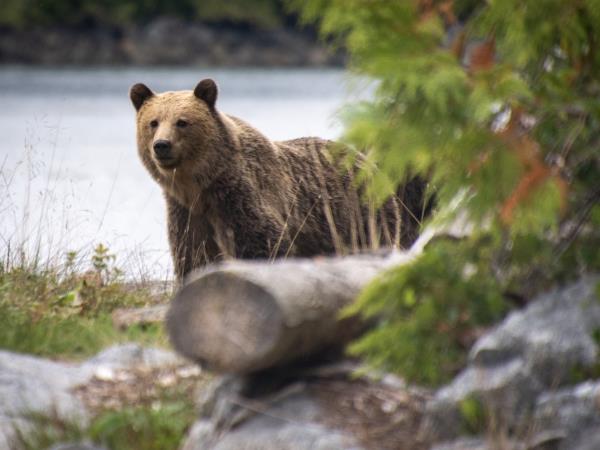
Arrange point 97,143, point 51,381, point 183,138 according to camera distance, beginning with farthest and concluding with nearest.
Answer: point 97,143 → point 183,138 → point 51,381

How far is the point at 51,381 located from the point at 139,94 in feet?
12.0

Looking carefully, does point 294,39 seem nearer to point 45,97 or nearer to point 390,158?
point 45,97

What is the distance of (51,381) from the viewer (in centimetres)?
486

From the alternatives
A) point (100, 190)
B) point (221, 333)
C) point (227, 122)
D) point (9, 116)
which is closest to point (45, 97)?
point (9, 116)

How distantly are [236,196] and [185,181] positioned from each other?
39cm

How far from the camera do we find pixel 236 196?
7.85 metres

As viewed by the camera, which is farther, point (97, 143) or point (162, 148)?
point (97, 143)

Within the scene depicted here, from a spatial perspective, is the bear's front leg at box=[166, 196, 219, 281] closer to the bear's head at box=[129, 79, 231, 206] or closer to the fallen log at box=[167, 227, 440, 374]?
the bear's head at box=[129, 79, 231, 206]

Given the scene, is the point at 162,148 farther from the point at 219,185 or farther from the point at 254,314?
the point at 254,314

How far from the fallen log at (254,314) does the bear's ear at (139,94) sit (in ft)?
13.1

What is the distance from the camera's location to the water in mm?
8453

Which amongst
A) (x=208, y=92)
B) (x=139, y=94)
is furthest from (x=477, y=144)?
(x=139, y=94)

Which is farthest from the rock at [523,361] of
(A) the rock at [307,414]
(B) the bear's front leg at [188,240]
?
(B) the bear's front leg at [188,240]

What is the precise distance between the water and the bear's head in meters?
0.63
